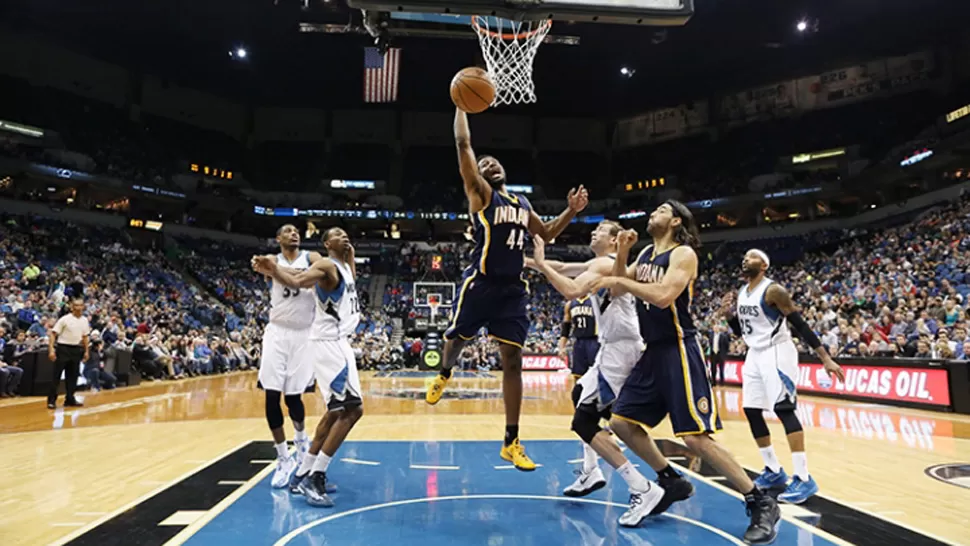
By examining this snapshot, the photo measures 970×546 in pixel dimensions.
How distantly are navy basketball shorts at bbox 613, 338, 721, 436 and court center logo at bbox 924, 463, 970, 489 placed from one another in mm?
3085

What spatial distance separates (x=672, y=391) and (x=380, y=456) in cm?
356

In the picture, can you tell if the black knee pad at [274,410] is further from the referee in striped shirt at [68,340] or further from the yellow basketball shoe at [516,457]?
the referee in striped shirt at [68,340]

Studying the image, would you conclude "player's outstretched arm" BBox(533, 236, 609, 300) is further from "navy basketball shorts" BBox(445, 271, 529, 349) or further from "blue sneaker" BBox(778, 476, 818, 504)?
"blue sneaker" BBox(778, 476, 818, 504)

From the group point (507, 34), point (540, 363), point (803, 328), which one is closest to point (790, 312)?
point (803, 328)

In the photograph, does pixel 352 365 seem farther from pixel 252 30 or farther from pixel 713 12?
pixel 252 30

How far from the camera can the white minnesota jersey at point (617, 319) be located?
4.61 metres

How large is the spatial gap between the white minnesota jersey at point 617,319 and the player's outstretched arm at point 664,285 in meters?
0.87

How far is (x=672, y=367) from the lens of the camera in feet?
12.4

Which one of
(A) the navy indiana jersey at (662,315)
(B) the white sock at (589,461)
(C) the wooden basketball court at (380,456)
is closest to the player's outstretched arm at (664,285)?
(A) the navy indiana jersey at (662,315)

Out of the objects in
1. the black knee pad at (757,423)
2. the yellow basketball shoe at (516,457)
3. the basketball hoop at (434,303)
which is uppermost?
the basketball hoop at (434,303)

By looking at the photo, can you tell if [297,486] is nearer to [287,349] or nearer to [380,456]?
[287,349]

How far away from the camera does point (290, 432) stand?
786 cm

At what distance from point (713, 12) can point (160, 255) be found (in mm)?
29170

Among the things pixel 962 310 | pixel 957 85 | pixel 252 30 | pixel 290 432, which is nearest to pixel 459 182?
pixel 252 30
